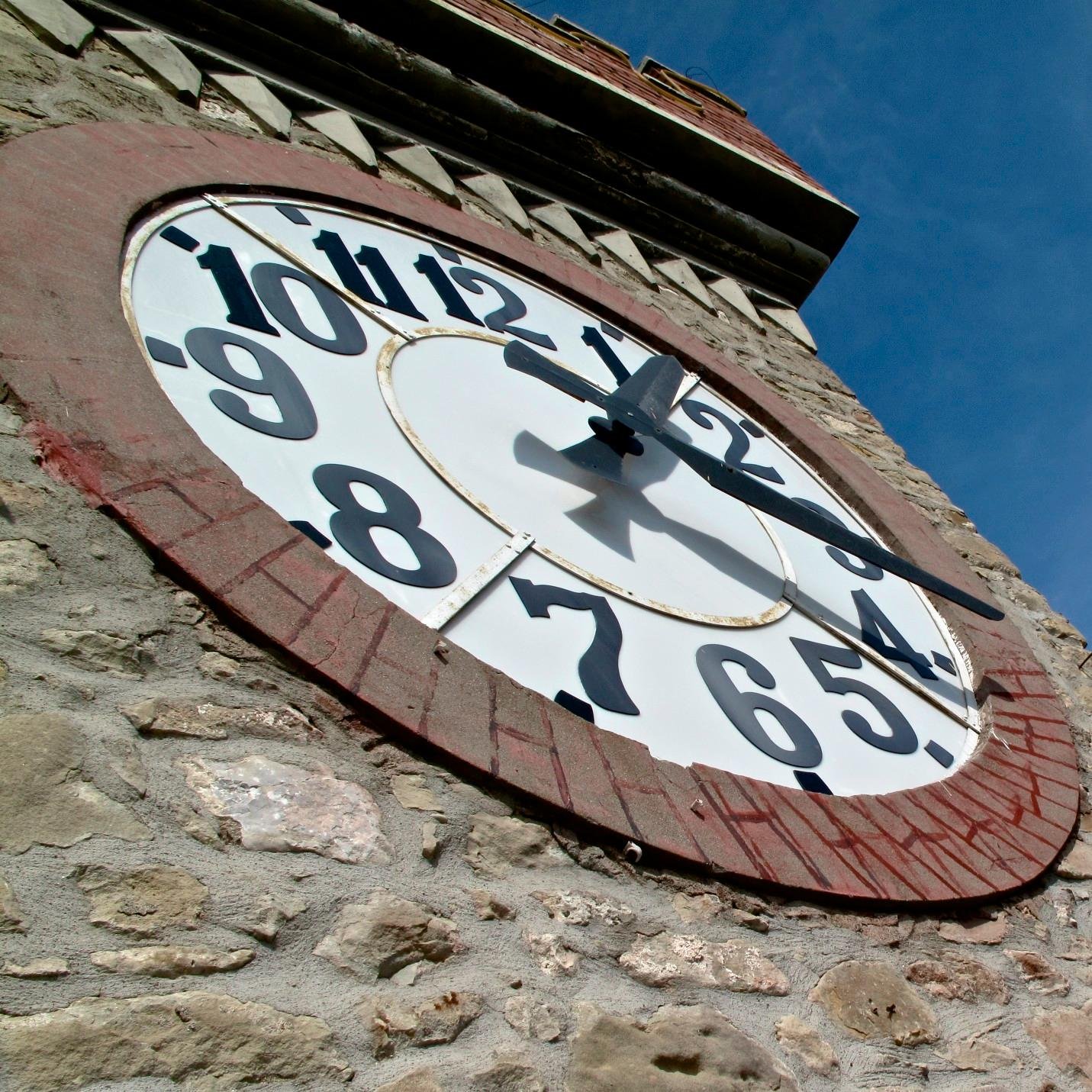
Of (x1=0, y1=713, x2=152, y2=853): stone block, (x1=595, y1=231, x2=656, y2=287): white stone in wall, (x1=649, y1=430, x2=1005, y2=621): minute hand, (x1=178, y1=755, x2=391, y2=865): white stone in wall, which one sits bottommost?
(x1=0, y1=713, x2=152, y2=853): stone block

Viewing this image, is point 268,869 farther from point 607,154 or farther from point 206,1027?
point 607,154

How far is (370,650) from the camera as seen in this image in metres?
1.83

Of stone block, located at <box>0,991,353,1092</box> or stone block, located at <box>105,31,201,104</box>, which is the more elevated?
stone block, located at <box>105,31,201,104</box>

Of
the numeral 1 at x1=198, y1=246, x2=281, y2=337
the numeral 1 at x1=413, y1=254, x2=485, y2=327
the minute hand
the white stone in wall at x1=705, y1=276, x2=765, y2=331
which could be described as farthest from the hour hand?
the white stone in wall at x1=705, y1=276, x2=765, y2=331

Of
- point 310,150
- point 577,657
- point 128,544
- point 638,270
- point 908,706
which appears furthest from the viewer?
point 638,270

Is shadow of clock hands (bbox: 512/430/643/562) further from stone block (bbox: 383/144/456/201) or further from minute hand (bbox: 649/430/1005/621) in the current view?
stone block (bbox: 383/144/456/201)

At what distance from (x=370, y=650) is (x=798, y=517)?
152 centimetres

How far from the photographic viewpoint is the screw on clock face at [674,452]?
2.95 meters

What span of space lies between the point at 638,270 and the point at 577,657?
279 cm

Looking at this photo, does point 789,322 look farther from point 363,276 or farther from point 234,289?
point 234,289

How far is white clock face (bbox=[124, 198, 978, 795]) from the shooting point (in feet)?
7.22

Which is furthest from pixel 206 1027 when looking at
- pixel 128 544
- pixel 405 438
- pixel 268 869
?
pixel 405 438

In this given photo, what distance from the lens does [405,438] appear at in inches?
101

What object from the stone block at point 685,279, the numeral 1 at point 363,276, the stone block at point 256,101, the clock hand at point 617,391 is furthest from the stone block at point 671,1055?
the stone block at point 685,279
